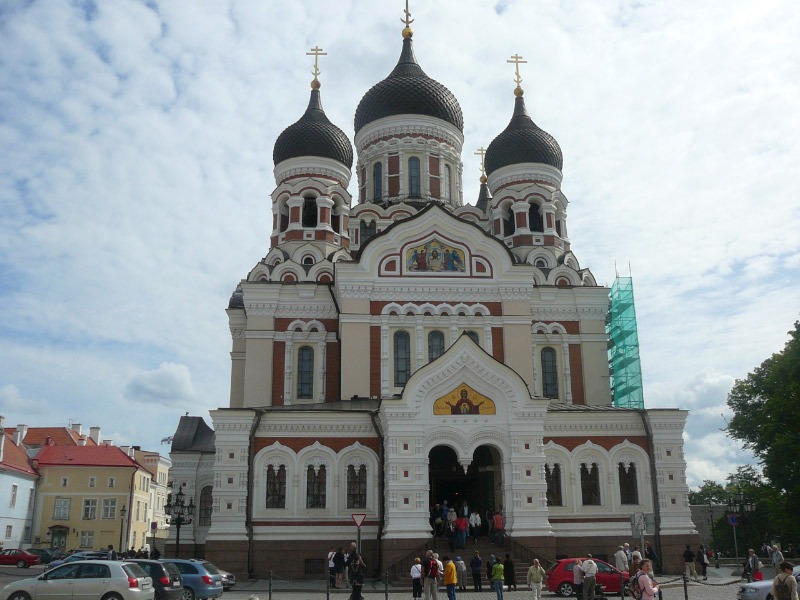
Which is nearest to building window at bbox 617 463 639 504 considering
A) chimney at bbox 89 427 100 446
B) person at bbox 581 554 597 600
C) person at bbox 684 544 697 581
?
person at bbox 684 544 697 581

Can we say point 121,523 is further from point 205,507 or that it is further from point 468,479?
point 468,479

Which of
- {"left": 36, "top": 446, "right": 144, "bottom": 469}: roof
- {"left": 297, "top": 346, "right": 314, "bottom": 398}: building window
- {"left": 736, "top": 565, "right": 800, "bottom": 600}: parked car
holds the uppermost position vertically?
{"left": 297, "top": 346, "right": 314, "bottom": 398}: building window

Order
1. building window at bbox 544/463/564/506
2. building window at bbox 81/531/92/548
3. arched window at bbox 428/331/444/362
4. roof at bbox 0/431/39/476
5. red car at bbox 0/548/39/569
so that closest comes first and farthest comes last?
building window at bbox 544/463/564/506
arched window at bbox 428/331/444/362
red car at bbox 0/548/39/569
roof at bbox 0/431/39/476
building window at bbox 81/531/92/548

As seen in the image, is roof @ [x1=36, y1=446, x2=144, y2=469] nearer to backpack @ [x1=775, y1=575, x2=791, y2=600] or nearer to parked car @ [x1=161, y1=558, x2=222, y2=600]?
parked car @ [x1=161, y1=558, x2=222, y2=600]

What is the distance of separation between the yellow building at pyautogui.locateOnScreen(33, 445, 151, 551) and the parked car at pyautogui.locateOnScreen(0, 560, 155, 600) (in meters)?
34.9

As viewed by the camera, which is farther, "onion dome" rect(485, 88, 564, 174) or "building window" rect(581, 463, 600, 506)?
"onion dome" rect(485, 88, 564, 174)

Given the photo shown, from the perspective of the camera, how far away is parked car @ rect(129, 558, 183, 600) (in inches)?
697

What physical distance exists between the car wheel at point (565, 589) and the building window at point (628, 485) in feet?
23.2

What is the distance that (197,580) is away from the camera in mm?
19953

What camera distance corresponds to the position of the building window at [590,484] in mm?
27644

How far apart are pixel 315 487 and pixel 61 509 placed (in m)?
29.9

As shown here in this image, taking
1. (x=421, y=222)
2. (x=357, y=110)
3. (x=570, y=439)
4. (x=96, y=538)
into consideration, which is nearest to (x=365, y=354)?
(x=421, y=222)

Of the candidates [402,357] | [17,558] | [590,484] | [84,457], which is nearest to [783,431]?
[590,484]

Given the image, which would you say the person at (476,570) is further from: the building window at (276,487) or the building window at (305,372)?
the building window at (305,372)
